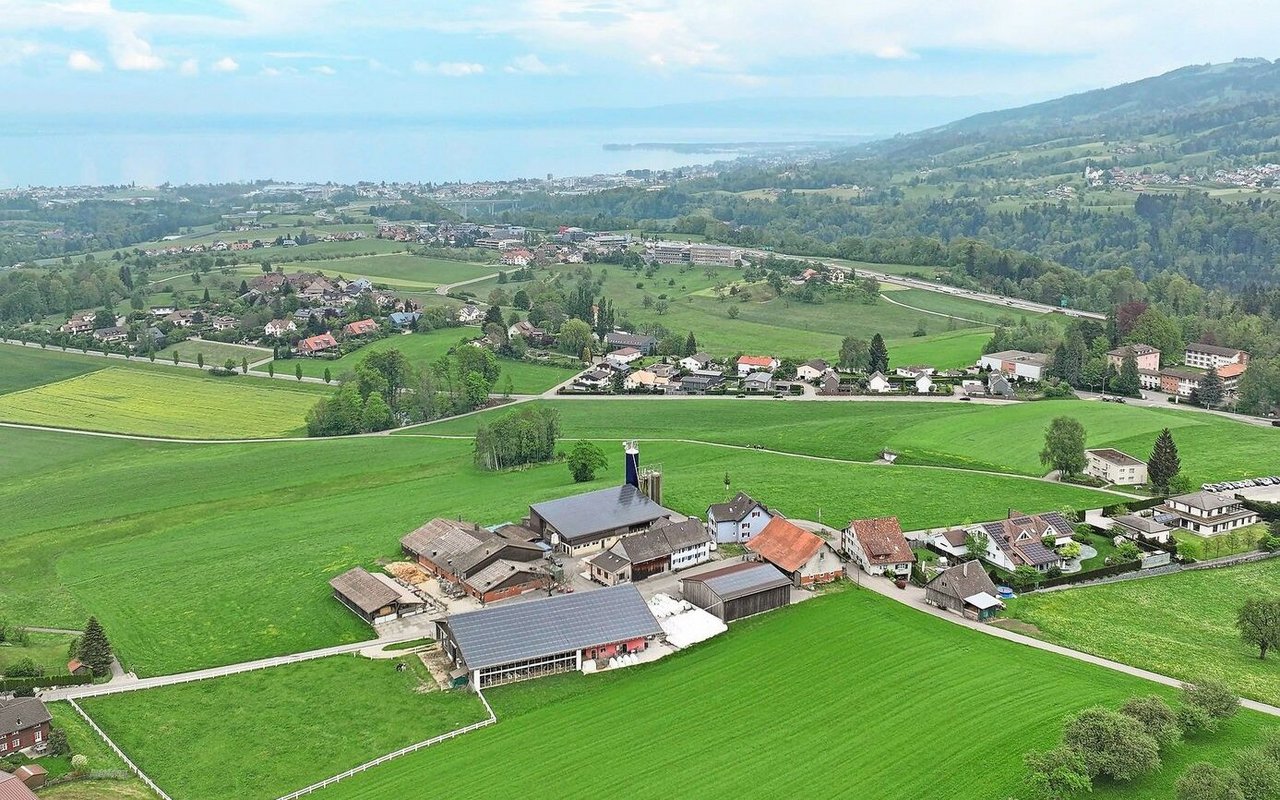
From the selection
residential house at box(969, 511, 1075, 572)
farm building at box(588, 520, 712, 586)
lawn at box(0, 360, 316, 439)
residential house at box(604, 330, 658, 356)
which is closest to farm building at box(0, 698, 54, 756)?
farm building at box(588, 520, 712, 586)

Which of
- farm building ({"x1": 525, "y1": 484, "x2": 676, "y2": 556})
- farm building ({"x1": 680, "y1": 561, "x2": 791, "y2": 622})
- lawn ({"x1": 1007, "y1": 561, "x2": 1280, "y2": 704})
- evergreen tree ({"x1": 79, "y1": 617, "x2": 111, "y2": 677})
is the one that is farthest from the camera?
farm building ({"x1": 525, "y1": 484, "x2": 676, "y2": 556})

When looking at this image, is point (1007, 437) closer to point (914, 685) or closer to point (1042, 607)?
point (1042, 607)

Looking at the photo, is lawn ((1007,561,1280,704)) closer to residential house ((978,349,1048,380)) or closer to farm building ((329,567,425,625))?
farm building ((329,567,425,625))

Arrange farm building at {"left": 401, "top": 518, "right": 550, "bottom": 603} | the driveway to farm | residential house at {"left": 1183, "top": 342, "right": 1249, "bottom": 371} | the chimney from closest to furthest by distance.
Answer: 1. the driveway to farm
2. farm building at {"left": 401, "top": 518, "right": 550, "bottom": 603}
3. the chimney
4. residential house at {"left": 1183, "top": 342, "right": 1249, "bottom": 371}

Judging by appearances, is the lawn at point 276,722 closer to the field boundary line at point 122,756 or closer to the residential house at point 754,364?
the field boundary line at point 122,756

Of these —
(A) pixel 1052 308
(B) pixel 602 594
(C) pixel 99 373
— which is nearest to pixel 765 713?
(B) pixel 602 594

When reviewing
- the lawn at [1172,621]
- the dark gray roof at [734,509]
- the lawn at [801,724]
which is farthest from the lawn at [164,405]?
the lawn at [1172,621]
